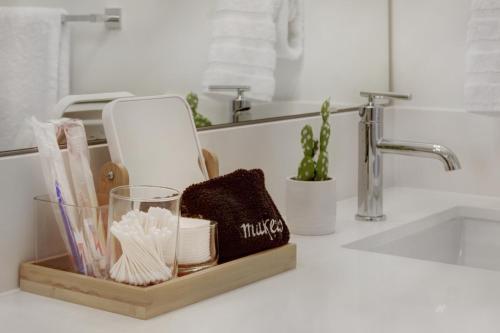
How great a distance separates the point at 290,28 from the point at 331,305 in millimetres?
771

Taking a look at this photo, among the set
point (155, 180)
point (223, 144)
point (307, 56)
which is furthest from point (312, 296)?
point (307, 56)

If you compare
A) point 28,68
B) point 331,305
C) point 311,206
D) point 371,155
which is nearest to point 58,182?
point 28,68

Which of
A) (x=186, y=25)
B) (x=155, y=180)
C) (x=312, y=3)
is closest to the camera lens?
(x=155, y=180)

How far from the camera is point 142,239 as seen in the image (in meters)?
1.10

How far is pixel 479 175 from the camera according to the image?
1905 mm

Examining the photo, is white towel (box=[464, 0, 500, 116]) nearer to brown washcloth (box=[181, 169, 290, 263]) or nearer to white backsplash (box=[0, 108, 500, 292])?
white backsplash (box=[0, 108, 500, 292])

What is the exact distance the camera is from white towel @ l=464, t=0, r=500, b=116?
1764 millimetres

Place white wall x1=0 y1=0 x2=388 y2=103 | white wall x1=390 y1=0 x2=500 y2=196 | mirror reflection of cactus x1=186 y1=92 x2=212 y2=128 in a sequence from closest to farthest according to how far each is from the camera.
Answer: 1. white wall x1=0 y1=0 x2=388 y2=103
2. mirror reflection of cactus x1=186 y1=92 x2=212 y2=128
3. white wall x1=390 y1=0 x2=500 y2=196

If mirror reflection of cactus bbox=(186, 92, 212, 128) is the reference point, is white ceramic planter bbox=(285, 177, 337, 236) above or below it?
below

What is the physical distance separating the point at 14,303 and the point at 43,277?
0.05 metres

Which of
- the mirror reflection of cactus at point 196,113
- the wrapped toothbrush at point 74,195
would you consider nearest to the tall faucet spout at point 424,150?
the mirror reflection of cactus at point 196,113

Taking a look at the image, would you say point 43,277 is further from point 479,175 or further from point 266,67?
point 479,175

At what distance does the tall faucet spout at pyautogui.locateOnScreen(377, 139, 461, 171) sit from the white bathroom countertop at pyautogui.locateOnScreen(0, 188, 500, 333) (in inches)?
10.8

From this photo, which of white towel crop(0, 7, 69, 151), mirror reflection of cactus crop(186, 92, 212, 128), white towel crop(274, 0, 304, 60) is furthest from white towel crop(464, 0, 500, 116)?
white towel crop(0, 7, 69, 151)
